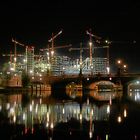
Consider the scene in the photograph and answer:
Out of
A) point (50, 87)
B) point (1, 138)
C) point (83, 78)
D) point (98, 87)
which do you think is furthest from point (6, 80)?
point (1, 138)

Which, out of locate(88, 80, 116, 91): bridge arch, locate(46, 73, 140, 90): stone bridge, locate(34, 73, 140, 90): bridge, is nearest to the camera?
locate(46, 73, 140, 90): stone bridge

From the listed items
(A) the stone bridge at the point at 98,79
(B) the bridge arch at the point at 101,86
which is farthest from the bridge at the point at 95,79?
(B) the bridge arch at the point at 101,86

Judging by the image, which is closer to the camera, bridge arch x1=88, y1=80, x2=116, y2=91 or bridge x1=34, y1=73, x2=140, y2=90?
bridge x1=34, y1=73, x2=140, y2=90

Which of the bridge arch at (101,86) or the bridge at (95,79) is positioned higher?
the bridge at (95,79)

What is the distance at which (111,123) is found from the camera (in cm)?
2683

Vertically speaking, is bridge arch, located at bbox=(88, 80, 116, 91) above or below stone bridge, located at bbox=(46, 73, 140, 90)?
below

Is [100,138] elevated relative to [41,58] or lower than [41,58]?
lower

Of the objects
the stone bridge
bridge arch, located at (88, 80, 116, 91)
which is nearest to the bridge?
the stone bridge

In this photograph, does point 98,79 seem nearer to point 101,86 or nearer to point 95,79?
point 95,79

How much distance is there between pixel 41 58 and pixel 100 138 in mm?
99907

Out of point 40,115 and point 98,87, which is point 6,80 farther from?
point 40,115

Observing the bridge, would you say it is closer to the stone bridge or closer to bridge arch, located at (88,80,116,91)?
the stone bridge

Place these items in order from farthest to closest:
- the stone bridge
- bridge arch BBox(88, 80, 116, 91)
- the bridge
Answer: bridge arch BBox(88, 80, 116, 91) → the bridge → the stone bridge

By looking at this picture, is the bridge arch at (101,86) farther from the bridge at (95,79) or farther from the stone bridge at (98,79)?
the bridge at (95,79)
